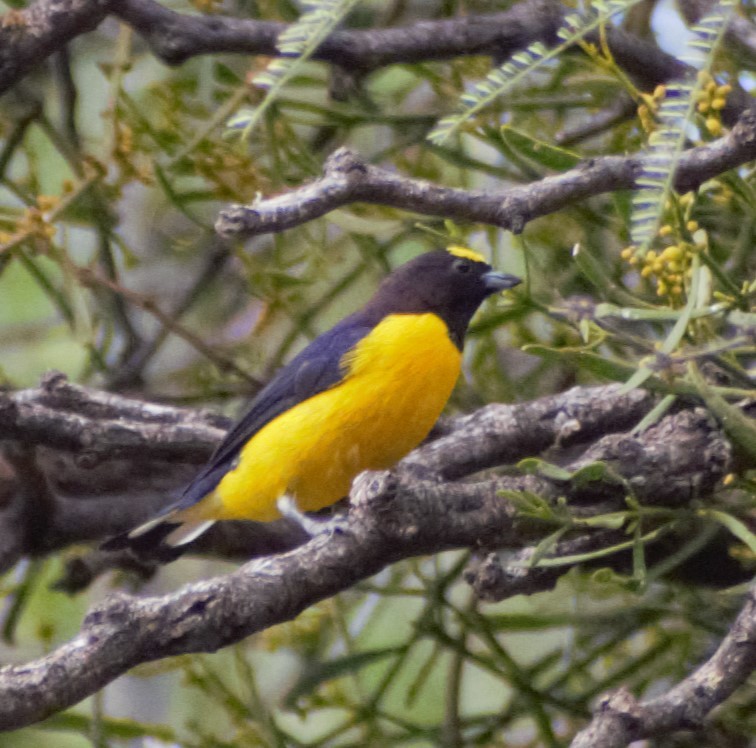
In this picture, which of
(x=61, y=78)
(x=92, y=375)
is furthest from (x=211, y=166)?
(x=92, y=375)

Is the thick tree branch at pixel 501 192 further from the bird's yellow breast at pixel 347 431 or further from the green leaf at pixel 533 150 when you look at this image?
the bird's yellow breast at pixel 347 431

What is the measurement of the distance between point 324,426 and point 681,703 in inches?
42.7

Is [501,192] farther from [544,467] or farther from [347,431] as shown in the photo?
[347,431]

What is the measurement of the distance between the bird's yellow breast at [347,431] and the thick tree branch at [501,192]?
97 cm

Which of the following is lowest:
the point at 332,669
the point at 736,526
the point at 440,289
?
the point at 332,669

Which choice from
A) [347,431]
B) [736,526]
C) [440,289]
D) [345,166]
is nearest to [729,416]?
[736,526]

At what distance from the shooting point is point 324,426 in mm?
2195

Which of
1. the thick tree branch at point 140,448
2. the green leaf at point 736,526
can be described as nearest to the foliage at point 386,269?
the green leaf at point 736,526

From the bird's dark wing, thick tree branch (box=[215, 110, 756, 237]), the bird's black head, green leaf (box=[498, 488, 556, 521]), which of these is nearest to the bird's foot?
the bird's dark wing

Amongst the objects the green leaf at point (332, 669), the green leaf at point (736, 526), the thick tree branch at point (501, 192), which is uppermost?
the thick tree branch at point (501, 192)

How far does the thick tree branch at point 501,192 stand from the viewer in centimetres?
112

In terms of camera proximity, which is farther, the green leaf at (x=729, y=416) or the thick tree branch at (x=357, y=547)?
the green leaf at (x=729, y=416)

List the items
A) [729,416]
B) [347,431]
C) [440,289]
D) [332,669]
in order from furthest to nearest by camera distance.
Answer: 1. [440,289]
2. [347,431]
3. [332,669]
4. [729,416]

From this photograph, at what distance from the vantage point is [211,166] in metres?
2.17
